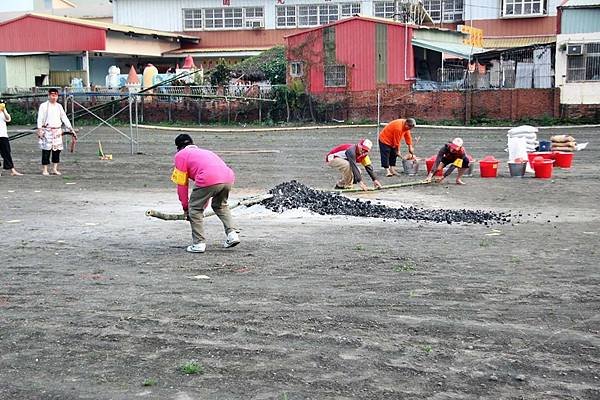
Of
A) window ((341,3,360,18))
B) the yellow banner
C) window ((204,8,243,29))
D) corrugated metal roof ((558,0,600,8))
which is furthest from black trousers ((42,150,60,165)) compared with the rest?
window ((204,8,243,29))

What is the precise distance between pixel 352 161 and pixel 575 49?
2470 centimetres

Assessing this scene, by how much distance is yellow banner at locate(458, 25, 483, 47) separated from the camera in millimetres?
46062

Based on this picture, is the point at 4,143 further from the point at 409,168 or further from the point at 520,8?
the point at 520,8

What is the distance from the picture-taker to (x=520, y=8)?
49.5 meters

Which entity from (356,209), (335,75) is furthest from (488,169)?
(335,75)

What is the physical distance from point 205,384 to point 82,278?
371 centimetres

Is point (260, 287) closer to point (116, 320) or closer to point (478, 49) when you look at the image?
point (116, 320)

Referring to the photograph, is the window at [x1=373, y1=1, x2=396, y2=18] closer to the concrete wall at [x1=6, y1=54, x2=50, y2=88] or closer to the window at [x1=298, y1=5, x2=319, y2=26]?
the window at [x1=298, y1=5, x2=319, y2=26]

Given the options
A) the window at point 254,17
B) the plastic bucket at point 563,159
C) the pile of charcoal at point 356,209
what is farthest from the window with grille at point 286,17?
the pile of charcoal at point 356,209

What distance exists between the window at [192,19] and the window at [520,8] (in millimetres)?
19865

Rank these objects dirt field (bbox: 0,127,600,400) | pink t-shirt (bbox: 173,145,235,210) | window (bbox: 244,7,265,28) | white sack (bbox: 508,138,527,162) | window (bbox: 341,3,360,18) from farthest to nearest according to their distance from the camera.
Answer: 1. window (bbox: 244,7,265,28)
2. window (bbox: 341,3,360,18)
3. white sack (bbox: 508,138,527,162)
4. pink t-shirt (bbox: 173,145,235,210)
5. dirt field (bbox: 0,127,600,400)

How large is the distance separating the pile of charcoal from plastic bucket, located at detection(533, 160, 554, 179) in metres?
6.22

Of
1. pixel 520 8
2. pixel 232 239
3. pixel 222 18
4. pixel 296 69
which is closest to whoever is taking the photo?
pixel 232 239

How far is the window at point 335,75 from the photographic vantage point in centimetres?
4244
